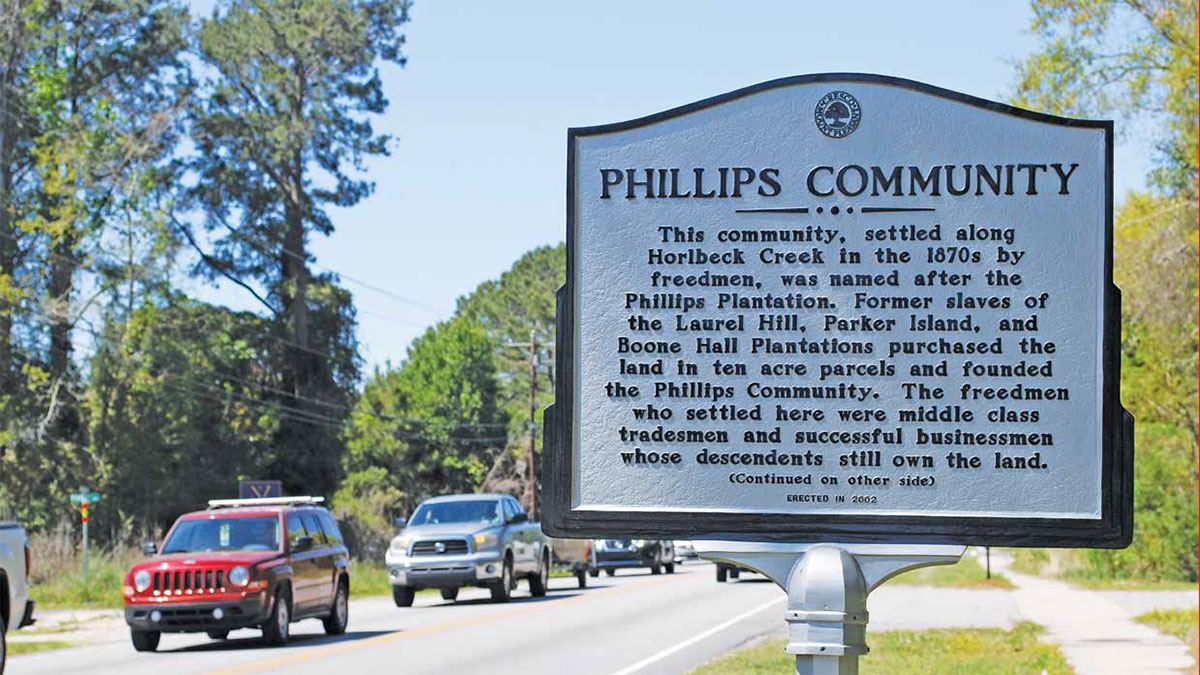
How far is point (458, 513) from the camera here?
29516mm

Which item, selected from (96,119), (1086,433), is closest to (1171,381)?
(1086,433)

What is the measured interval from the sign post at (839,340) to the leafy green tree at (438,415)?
7161 centimetres

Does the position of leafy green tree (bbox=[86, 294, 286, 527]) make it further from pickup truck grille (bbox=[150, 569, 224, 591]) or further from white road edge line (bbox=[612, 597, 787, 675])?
pickup truck grille (bbox=[150, 569, 224, 591])

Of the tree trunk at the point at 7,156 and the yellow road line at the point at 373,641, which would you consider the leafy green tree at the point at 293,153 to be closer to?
the tree trunk at the point at 7,156

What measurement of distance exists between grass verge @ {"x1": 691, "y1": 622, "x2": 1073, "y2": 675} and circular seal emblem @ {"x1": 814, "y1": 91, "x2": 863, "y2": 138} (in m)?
8.46

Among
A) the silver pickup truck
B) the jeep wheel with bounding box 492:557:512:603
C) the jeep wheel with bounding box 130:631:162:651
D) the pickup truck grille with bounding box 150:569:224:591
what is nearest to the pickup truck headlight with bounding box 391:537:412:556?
the silver pickup truck

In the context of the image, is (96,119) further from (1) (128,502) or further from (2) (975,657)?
(2) (975,657)

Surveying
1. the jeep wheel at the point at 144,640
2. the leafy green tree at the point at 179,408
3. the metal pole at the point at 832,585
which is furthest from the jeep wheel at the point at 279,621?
the leafy green tree at the point at 179,408

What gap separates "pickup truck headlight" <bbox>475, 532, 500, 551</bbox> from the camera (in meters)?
28.2

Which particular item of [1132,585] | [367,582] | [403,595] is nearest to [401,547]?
[403,595]

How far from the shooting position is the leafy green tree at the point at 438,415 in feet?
268

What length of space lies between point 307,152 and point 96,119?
10.9 meters

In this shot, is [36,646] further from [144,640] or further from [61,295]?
[61,295]

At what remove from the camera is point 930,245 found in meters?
8.34
